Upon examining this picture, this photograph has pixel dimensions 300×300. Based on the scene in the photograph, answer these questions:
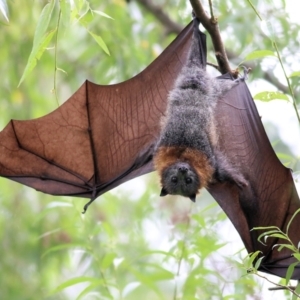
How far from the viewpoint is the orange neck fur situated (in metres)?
4.98

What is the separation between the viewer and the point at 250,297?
15.8 feet

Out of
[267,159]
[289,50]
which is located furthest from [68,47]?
[267,159]

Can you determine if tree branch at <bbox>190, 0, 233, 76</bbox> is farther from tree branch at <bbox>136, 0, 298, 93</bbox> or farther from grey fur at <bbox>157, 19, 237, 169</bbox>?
grey fur at <bbox>157, 19, 237, 169</bbox>

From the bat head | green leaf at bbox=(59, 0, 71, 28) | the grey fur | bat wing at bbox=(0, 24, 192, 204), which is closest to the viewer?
green leaf at bbox=(59, 0, 71, 28)

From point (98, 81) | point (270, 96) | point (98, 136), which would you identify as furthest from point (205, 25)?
point (98, 81)

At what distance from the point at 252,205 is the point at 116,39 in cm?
304

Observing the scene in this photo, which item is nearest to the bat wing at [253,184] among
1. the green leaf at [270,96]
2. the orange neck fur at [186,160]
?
the orange neck fur at [186,160]

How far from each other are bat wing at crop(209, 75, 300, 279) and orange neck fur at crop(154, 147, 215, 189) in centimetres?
15

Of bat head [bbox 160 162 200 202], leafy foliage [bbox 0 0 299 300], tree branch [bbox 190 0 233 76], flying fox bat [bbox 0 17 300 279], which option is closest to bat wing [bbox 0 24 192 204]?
flying fox bat [bbox 0 17 300 279]

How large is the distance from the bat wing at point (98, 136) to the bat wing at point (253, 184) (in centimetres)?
57

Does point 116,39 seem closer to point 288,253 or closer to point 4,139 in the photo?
point 4,139

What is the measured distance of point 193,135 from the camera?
5152 millimetres

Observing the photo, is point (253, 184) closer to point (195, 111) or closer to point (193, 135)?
point (193, 135)

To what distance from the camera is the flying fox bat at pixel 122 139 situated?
16.3 feet
